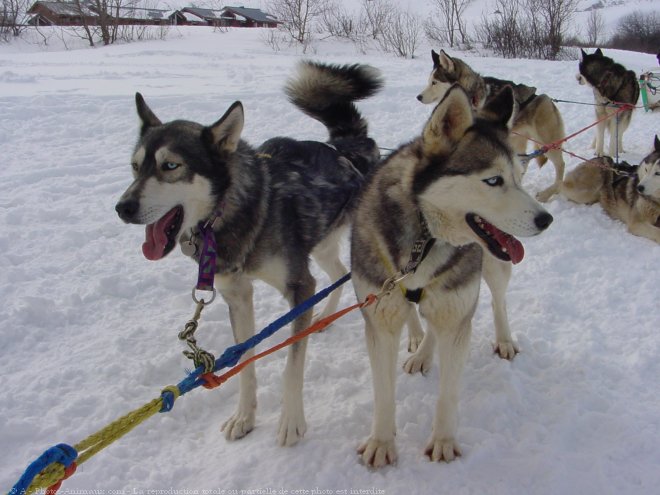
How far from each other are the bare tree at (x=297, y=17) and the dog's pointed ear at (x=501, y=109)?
16534 millimetres

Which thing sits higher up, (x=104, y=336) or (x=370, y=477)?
(x=104, y=336)

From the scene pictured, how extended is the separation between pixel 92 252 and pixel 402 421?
104 inches

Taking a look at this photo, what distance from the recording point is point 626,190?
176 inches

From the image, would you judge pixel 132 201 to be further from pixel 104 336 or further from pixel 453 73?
pixel 453 73

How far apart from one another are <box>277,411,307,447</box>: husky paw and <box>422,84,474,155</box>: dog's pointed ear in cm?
122

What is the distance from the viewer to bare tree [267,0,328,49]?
17.5 metres

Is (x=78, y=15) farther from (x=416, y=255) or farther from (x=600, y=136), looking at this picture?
(x=416, y=255)

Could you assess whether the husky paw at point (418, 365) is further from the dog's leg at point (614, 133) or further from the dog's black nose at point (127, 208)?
the dog's leg at point (614, 133)

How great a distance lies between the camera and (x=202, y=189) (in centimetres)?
198

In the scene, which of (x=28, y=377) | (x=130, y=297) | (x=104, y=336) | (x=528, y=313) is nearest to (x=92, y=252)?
(x=130, y=297)

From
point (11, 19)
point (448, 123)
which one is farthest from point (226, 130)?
point (11, 19)

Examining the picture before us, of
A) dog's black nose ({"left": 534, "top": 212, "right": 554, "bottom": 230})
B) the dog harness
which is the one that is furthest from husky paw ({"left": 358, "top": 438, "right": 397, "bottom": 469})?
dog's black nose ({"left": 534, "top": 212, "right": 554, "bottom": 230})

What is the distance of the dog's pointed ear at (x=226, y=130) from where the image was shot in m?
2.02

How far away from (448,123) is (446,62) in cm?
366
